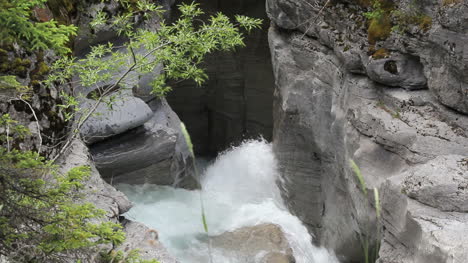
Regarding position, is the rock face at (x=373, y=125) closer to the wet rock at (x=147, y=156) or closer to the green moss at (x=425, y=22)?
the green moss at (x=425, y=22)

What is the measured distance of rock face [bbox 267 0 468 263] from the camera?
16.5 ft

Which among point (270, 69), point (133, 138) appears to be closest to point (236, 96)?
point (270, 69)

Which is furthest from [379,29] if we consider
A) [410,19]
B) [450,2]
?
[450,2]

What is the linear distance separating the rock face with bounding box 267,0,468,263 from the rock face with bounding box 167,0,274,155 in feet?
9.67

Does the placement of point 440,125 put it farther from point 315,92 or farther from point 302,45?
point 302,45

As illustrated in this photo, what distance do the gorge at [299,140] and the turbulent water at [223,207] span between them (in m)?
0.03

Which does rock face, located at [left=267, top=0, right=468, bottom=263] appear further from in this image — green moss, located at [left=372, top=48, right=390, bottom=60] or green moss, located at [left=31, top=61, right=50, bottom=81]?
green moss, located at [left=31, top=61, right=50, bottom=81]

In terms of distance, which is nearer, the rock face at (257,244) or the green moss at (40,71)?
the green moss at (40,71)

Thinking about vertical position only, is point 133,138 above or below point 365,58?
below

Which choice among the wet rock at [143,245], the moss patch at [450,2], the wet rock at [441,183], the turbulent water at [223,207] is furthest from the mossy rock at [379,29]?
the wet rock at [143,245]

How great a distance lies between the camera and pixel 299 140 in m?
9.18

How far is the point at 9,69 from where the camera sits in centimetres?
535

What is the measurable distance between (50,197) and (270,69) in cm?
994

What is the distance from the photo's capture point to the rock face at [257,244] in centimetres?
771
